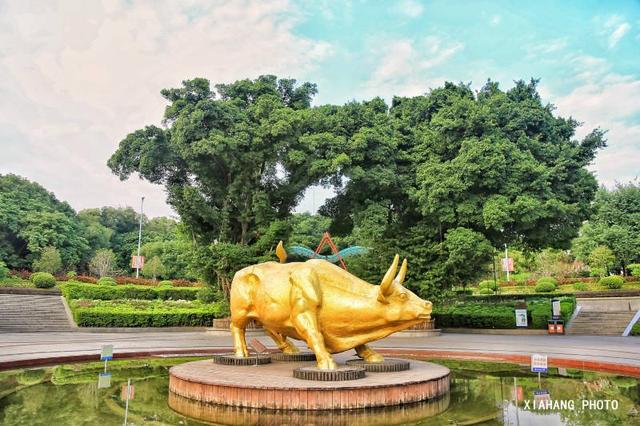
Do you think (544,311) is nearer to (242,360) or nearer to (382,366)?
(382,366)

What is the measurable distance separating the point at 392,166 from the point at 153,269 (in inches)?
1672

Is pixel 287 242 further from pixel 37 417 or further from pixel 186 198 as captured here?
pixel 37 417

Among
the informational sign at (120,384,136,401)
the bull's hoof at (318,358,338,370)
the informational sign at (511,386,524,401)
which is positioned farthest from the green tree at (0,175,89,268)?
the informational sign at (511,386,524,401)


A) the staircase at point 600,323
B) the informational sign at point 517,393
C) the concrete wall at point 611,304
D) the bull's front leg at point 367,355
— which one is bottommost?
the staircase at point 600,323

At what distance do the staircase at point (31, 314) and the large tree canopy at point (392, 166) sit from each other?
9603 millimetres

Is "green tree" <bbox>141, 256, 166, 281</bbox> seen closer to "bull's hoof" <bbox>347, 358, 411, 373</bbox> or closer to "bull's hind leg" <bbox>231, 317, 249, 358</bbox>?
"bull's hind leg" <bbox>231, 317, 249, 358</bbox>

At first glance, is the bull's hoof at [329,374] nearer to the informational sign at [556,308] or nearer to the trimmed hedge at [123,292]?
the informational sign at [556,308]

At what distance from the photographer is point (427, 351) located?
56.0 ft

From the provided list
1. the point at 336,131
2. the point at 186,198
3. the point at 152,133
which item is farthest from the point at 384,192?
the point at 152,133

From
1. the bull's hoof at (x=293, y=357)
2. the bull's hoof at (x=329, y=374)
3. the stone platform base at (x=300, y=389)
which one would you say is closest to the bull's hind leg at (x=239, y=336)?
the bull's hoof at (x=293, y=357)

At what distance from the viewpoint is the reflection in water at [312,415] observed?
7.88 metres

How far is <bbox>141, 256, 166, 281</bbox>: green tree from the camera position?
59.4 m

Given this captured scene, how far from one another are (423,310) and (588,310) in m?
23.8

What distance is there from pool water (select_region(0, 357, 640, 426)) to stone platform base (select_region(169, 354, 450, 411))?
0.15m
